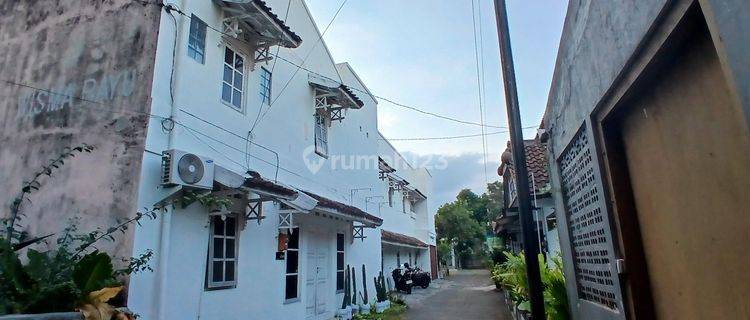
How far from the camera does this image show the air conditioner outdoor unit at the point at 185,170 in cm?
552

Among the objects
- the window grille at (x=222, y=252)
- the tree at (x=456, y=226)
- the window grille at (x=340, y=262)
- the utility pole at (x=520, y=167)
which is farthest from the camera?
the tree at (x=456, y=226)

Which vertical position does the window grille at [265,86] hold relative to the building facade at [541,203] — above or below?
above

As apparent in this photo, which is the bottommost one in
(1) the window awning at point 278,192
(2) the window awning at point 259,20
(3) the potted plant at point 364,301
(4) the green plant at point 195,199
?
(3) the potted plant at point 364,301

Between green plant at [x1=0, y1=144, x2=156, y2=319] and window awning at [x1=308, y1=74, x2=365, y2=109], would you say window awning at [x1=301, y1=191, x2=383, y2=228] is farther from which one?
green plant at [x1=0, y1=144, x2=156, y2=319]

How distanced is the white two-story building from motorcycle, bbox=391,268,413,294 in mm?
6675

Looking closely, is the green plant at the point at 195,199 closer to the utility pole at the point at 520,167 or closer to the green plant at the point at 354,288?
the utility pole at the point at 520,167

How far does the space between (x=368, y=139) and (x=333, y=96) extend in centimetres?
427

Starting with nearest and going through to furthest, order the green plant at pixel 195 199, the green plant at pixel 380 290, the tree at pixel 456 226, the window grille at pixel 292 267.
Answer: the green plant at pixel 195 199
the window grille at pixel 292 267
the green plant at pixel 380 290
the tree at pixel 456 226

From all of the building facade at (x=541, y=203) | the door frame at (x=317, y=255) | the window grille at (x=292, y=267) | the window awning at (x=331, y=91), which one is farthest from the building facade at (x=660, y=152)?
the window awning at (x=331, y=91)

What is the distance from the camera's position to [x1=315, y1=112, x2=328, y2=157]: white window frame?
10834mm

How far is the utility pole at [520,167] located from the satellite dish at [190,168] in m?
4.03

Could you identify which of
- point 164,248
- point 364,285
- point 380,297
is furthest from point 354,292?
point 164,248

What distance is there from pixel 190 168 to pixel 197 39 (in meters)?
2.26

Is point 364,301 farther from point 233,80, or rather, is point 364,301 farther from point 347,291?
point 233,80
